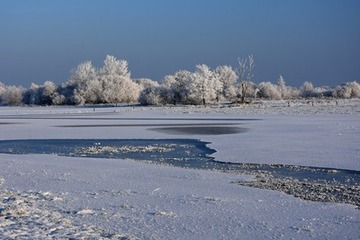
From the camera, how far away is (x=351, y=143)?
2153 centimetres

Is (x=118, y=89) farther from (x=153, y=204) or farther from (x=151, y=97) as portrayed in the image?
(x=153, y=204)

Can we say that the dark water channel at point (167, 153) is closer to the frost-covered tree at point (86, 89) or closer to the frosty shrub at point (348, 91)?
the frost-covered tree at point (86, 89)

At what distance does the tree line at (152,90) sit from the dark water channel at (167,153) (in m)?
51.0

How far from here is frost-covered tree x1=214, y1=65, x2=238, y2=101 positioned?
3741 inches

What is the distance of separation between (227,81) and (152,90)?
26.5 meters

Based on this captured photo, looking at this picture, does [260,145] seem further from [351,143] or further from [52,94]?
[52,94]

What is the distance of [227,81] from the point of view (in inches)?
4144

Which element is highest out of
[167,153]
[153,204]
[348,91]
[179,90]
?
[348,91]

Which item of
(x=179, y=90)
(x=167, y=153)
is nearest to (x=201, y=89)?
(x=179, y=90)

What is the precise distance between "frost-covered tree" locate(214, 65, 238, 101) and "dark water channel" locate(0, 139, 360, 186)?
2649 inches

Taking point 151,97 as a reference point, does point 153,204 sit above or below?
below

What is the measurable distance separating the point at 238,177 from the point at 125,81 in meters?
82.0

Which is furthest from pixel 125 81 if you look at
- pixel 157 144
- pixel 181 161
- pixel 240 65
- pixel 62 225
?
pixel 62 225

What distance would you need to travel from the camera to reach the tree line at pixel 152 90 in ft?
268
